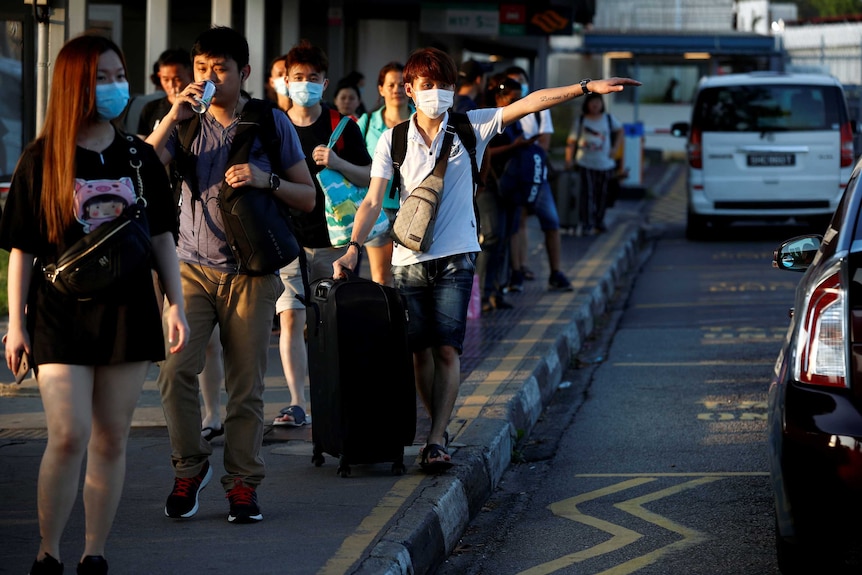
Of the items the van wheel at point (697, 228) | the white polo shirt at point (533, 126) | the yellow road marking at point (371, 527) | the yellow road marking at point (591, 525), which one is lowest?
the yellow road marking at point (591, 525)

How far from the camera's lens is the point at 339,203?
718 cm

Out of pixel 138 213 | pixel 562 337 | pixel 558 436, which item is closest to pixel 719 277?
pixel 562 337

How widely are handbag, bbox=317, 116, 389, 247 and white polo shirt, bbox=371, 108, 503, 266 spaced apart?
36.4 inches

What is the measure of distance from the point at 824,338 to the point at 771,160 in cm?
1346

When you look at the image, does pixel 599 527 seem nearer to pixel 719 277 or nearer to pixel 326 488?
pixel 326 488

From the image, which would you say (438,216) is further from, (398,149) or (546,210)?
(546,210)

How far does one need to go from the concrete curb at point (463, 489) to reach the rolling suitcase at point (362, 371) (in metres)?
0.32

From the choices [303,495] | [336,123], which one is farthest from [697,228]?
[303,495]

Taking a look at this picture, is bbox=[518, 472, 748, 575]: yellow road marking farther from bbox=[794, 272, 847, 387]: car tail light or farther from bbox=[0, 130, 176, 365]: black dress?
bbox=[0, 130, 176, 365]: black dress

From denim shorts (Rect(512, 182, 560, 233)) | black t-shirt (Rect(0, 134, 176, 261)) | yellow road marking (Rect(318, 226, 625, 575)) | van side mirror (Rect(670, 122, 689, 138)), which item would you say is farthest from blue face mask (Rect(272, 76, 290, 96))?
van side mirror (Rect(670, 122, 689, 138))

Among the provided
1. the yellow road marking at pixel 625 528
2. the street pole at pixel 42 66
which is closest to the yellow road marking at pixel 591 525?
the yellow road marking at pixel 625 528

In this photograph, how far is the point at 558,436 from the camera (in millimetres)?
7672

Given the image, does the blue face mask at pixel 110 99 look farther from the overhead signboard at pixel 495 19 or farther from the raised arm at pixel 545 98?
the overhead signboard at pixel 495 19

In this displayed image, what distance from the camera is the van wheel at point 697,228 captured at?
60.3 feet
